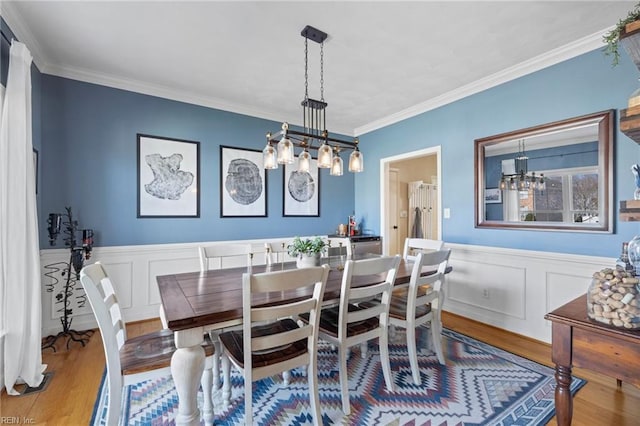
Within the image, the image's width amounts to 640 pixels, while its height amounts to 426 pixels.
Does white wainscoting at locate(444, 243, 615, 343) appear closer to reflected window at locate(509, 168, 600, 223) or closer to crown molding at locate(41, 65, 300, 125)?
reflected window at locate(509, 168, 600, 223)

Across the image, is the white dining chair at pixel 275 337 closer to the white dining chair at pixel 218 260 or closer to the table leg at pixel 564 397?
the white dining chair at pixel 218 260

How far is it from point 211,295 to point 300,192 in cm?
282

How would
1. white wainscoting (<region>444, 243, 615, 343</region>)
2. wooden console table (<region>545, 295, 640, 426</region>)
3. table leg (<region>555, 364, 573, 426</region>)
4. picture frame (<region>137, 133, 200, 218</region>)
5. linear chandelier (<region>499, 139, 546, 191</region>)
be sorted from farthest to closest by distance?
picture frame (<region>137, 133, 200, 218</region>)
linear chandelier (<region>499, 139, 546, 191</region>)
white wainscoting (<region>444, 243, 615, 343</region>)
table leg (<region>555, 364, 573, 426</region>)
wooden console table (<region>545, 295, 640, 426</region>)

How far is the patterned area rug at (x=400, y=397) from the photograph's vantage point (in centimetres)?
169

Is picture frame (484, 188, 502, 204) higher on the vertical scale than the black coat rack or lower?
higher

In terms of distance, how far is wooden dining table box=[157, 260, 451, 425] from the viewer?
1.32m

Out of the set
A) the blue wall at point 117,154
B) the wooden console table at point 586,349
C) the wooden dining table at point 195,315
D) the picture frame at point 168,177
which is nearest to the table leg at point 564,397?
the wooden console table at point 586,349

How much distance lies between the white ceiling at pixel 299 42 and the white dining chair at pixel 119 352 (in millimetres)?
1860

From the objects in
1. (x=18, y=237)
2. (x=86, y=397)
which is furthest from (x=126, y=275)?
(x=86, y=397)

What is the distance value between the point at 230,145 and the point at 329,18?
7.02 feet

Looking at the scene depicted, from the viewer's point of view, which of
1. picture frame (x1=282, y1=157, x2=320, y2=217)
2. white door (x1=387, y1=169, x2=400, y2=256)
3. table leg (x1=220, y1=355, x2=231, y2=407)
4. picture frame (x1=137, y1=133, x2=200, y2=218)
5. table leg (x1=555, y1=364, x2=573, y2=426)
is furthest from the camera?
white door (x1=387, y1=169, x2=400, y2=256)

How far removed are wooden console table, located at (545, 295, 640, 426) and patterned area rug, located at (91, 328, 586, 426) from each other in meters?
0.70

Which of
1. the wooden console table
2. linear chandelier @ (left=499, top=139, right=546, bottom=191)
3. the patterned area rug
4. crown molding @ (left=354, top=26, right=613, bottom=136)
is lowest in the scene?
the patterned area rug

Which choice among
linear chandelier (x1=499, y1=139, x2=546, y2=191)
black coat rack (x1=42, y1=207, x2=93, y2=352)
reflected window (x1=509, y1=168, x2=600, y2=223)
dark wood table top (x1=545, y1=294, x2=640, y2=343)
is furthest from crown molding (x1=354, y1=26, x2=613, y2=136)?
black coat rack (x1=42, y1=207, x2=93, y2=352)
